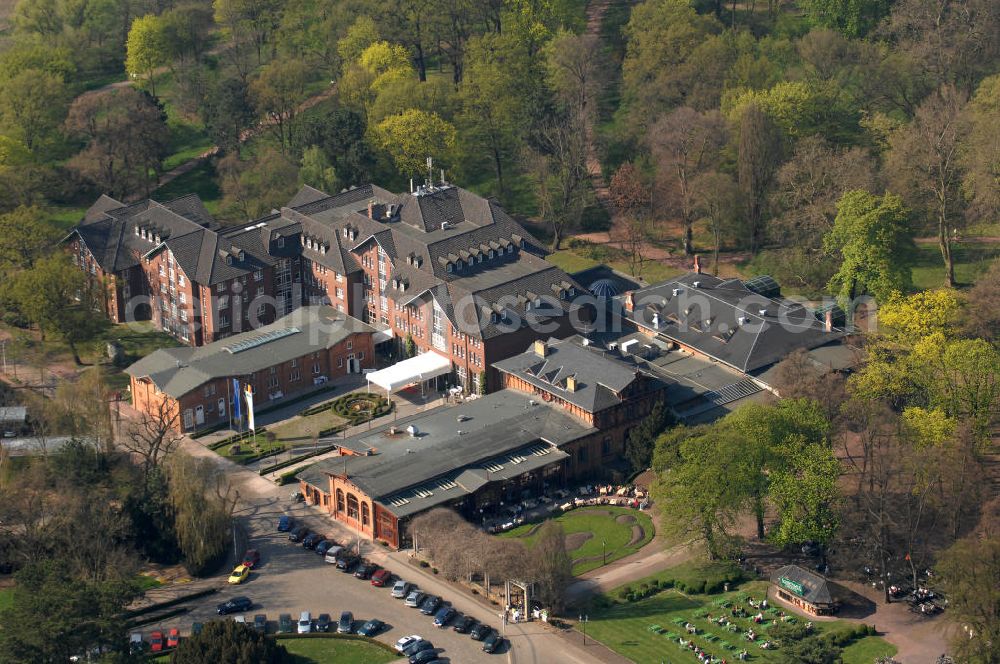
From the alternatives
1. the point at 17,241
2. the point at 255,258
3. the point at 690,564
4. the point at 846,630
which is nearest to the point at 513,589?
the point at 690,564

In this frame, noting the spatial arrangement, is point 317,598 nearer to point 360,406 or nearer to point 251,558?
point 251,558

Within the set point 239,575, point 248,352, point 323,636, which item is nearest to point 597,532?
point 323,636

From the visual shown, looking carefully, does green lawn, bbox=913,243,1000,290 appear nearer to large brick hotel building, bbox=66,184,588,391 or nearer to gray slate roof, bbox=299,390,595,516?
large brick hotel building, bbox=66,184,588,391

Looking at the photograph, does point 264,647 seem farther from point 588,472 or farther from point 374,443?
point 588,472

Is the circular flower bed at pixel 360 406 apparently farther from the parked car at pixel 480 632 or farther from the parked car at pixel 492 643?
the parked car at pixel 492 643

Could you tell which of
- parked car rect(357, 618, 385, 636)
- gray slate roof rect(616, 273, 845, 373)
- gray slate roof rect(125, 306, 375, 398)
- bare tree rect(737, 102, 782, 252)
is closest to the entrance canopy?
gray slate roof rect(125, 306, 375, 398)
